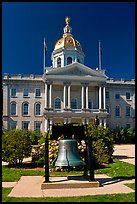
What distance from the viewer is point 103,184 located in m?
8.26

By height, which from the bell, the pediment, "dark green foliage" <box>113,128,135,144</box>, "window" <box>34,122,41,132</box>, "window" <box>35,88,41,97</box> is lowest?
"dark green foliage" <box>113,128,135,144</box>

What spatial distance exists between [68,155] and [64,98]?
41.3 meters

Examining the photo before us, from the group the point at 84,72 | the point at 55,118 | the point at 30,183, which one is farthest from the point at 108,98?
the point at 30,183

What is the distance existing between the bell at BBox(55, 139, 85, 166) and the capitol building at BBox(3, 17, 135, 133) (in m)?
39.5

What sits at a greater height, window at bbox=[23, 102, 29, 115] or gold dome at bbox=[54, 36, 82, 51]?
gold dome at bbox=[54, 36, 82, 51]

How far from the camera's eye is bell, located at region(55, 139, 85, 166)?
8.10 m

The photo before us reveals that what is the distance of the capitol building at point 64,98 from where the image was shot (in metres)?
49.3

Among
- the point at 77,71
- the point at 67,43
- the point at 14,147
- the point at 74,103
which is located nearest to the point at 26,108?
the point at 74,103

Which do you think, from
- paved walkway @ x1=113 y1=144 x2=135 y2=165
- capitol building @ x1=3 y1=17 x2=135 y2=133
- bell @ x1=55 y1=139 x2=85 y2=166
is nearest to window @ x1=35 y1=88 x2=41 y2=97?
capitol building @ x1=3 y1=17 x2=135 y2=133

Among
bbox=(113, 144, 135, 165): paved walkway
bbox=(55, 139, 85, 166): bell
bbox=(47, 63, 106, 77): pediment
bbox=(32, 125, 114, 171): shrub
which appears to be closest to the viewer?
bbox=(55, 139, 85, 166): bell

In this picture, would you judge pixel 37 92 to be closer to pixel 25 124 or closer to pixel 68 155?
pixel 25 124

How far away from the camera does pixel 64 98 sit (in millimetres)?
49688

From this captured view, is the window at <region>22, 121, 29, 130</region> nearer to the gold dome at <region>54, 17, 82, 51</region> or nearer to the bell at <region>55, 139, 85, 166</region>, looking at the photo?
the gold dome at <region>54, 17, 82, 51</region>

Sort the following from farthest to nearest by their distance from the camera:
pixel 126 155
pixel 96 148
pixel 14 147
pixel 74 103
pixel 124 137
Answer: pixel 74 103 → pixel 124 137 → pixel 126 155 → pixel 14 147 → pixel 96 148
